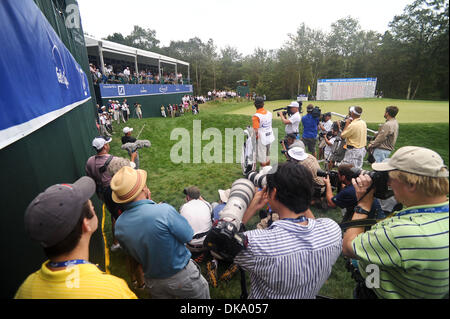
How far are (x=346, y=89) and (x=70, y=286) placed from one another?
27177mm

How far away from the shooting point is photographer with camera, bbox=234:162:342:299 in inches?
47.1

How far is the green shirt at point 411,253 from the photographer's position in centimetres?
104

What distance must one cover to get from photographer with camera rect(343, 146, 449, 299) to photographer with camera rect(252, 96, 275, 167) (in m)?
4.17

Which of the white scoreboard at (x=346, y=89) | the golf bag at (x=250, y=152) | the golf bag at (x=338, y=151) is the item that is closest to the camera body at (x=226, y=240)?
the golf bag at (x=250, y=152)

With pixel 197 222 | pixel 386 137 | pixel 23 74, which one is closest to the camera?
pixel 23 74

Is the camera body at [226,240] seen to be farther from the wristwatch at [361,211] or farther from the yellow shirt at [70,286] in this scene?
the wristwatch at [361,211]

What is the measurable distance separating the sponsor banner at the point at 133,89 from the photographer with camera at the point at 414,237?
17.2m

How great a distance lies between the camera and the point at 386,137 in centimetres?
406

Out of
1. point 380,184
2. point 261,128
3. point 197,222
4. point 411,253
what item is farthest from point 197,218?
point 261,128

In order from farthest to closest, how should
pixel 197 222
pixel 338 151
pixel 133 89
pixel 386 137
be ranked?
pixel 133 89 → pixel 338 151 → pixel 386 137 → pixel 197 222

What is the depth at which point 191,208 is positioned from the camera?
120 inches

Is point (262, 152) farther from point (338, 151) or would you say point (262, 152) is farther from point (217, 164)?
point (217, 164)

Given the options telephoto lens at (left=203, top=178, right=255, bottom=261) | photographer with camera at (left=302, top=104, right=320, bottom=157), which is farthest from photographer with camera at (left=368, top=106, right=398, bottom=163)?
telephoto lens at (left=203, top=178, right=255, bottom=261)
